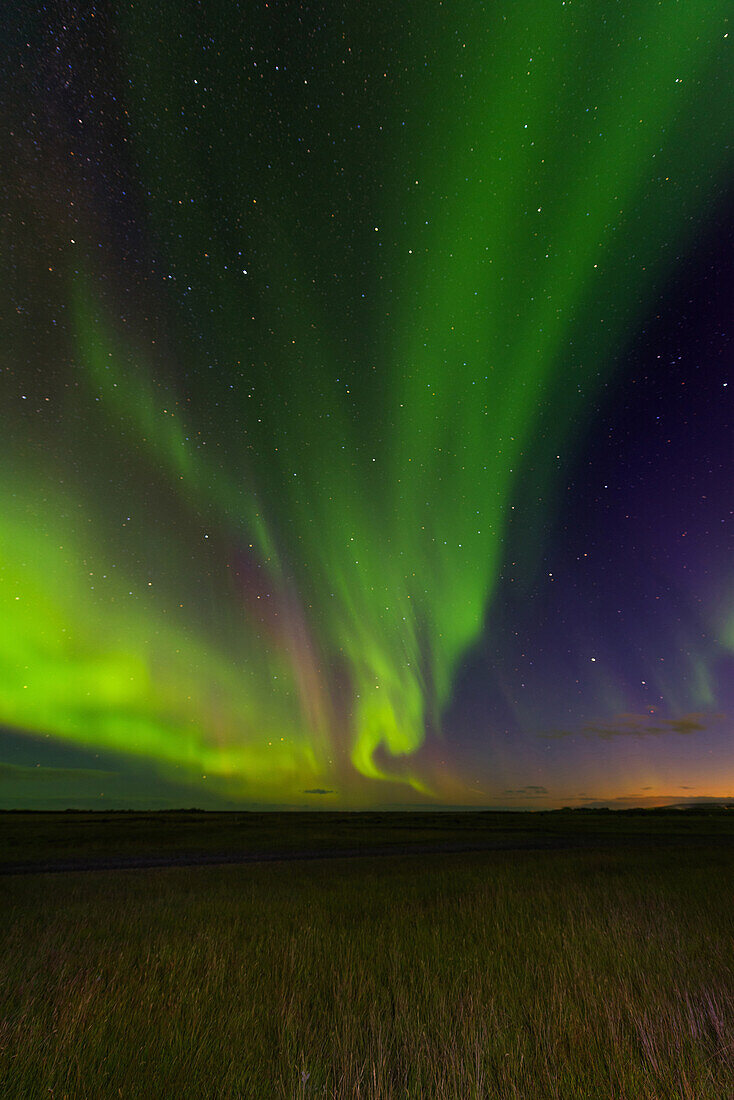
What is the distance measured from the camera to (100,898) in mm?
14445

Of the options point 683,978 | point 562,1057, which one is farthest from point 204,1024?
point 683,978

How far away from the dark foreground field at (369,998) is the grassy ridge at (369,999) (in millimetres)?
30

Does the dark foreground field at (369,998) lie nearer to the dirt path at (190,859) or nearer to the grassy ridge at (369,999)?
the grassy ridge at (369,999)

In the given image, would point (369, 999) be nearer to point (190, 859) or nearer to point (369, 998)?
point (369, 998)

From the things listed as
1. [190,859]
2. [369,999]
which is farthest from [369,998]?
[190,859]

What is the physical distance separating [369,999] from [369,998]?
0.14ft

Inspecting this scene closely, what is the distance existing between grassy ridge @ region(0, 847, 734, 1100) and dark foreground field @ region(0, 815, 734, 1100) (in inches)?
1.2

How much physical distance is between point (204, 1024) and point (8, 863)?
26281mm

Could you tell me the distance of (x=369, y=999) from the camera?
6297 millimetres

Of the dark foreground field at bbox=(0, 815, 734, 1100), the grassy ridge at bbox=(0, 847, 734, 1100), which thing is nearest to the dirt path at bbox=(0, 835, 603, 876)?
the dark foreground field at bbox=(0, 815, 734, 1100)

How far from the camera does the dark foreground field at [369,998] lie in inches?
167

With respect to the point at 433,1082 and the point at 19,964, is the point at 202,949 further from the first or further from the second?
the point at 433,1082

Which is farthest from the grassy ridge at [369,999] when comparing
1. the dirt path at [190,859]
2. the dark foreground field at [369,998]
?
the dirt path at [190,859]

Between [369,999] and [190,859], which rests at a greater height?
[190,859]
